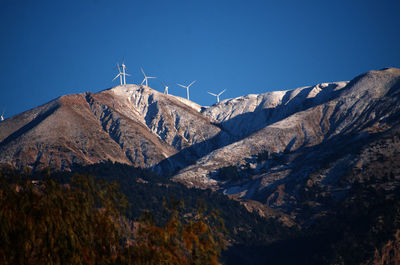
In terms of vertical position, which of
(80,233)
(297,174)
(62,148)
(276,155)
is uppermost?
(62,148)

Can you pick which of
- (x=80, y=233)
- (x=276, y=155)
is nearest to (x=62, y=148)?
(x=276, y=155)

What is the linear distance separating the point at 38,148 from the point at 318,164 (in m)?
98.0

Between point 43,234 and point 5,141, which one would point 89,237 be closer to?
point 43,234

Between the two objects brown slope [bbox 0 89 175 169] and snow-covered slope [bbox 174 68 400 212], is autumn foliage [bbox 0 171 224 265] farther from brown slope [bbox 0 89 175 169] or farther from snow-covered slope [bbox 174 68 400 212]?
brown slope [bbox 0 89 175 169]

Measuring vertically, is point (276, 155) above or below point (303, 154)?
above

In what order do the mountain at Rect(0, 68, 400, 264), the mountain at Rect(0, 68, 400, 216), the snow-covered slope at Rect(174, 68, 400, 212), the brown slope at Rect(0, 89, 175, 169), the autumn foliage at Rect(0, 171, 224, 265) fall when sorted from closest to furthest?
→ 1. the autumn foliage at Rect(0, 171, 224, 265)
2. the mountain at Rect(0, 68, 400, 264)
3. the mountain at Rect(0, 68, 400, 216)
4. the snow-covered slope at Rect(174, 68, 400, 212)
5. the brown slope at Rect(0, 89, 175, 169)

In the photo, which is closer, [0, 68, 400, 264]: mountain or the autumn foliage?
the autumn foliage

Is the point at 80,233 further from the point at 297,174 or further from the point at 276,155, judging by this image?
the point at 276,155

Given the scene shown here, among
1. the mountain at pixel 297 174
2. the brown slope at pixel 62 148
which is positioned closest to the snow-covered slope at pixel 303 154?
the mountain at pixel 297 174

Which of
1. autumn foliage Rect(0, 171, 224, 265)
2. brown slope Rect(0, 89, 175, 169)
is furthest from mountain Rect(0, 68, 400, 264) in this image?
autumn foliage Rect(0, 171, 224, 265)

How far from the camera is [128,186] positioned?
5443 inches

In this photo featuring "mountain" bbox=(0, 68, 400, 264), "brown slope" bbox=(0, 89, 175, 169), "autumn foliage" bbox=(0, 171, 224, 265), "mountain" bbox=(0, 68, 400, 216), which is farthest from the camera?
"brown slope" bbox=(0, 89, 175, 169)

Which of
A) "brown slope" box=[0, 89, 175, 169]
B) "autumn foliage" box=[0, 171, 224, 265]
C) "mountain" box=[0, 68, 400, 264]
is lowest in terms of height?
"autumn foliage" box=[0, 171, 224, 265]

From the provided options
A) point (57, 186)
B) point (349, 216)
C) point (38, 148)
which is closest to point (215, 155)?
point (38, 148)
